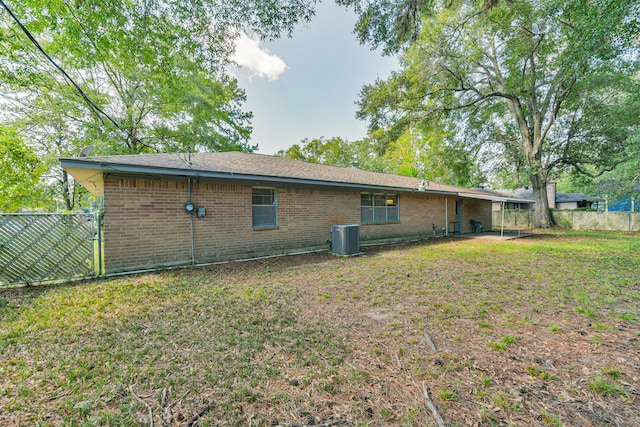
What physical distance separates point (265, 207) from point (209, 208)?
1.82m

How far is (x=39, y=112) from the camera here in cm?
1260

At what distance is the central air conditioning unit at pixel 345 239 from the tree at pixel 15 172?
1389 cm

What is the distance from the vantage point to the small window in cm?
818

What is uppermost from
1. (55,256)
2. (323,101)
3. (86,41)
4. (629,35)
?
(323,101)

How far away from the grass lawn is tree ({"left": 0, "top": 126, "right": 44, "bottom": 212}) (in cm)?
990

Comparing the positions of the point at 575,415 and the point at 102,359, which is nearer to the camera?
the point at 575,415

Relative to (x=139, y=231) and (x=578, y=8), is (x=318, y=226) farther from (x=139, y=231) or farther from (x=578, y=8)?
(x=578, y=8)

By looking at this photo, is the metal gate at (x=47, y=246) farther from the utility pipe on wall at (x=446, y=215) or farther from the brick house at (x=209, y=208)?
the utility pipe on wall at (x=446, y=215)

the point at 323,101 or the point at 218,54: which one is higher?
the point at 323,101

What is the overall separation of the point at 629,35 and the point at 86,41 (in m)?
15.0

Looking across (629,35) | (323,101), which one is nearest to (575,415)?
(629,35)

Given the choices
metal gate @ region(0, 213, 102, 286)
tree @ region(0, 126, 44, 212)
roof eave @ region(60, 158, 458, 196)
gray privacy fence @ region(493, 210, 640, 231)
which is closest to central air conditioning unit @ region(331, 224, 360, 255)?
roof eave @ region(60, 158, 458, 196)

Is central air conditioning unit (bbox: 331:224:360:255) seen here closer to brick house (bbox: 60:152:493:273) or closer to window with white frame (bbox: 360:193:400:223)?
brick house (bbox: 60:152:493:273)

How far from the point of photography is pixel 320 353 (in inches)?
→ 106
